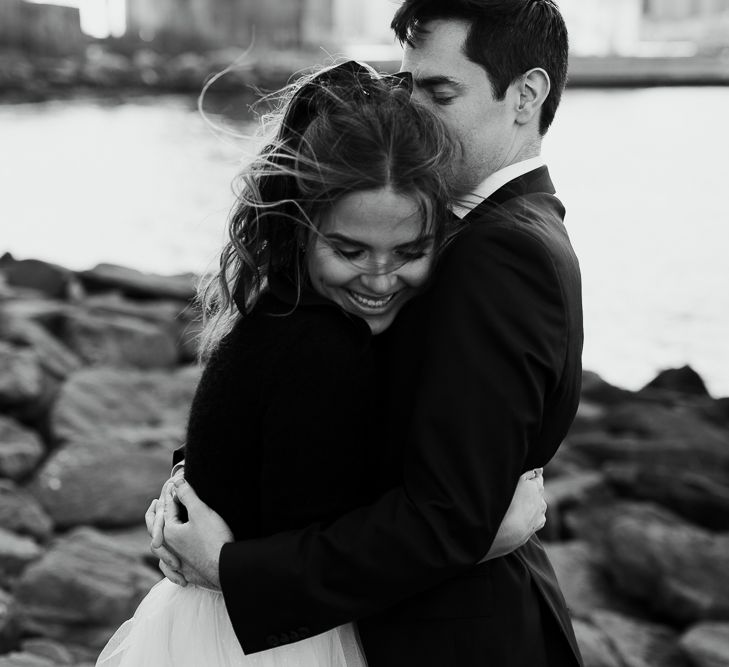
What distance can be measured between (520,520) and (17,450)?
375cm

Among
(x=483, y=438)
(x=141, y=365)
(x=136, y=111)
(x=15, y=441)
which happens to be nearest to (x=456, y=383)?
(x=483, y=438)

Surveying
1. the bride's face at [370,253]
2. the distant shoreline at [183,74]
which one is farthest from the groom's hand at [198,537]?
the distant shoreline at [183,74]

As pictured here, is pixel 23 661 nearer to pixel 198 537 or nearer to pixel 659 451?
pixel 198 537

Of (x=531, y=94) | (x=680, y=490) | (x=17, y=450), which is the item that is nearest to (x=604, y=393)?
(x=680, y=490)

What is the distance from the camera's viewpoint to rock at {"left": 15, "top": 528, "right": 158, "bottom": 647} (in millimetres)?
3670

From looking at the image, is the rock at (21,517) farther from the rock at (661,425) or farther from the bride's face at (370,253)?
the rock at (661,425)

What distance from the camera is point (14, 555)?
399cm

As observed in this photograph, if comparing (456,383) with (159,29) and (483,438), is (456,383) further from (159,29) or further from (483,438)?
(159,29)

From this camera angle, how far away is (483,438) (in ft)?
5.08

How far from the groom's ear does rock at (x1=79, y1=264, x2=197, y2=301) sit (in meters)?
6.62

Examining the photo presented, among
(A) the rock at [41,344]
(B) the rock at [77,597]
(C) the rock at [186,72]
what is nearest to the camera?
(B) the rock at [77,597]

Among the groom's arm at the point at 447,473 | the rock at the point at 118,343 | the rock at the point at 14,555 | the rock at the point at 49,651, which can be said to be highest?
the groom's arm at the point at 447,473

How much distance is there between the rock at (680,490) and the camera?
5.19 metres

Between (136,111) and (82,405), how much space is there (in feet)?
137
